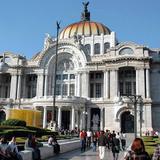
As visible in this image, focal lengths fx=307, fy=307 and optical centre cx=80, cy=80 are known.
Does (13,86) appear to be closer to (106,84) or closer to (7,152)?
(106,84)

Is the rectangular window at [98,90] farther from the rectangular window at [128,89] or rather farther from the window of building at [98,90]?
the rectangular window at [128,89]

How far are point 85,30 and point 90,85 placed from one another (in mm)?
20200

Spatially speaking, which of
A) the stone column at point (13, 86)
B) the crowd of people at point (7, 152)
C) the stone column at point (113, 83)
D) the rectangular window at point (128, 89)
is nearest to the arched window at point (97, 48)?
the stone column at point (113, 83)

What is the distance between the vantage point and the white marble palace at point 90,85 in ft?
208

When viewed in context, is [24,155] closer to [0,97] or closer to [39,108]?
[39,108]

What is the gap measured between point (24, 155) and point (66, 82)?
186 ft

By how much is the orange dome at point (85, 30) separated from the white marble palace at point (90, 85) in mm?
4352

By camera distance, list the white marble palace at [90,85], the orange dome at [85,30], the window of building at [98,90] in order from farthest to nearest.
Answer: the orange dome at [85,30], the window of building at [98,90], the white marble palace at [90,85]

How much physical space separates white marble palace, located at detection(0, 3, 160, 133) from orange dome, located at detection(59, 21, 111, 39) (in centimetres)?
435

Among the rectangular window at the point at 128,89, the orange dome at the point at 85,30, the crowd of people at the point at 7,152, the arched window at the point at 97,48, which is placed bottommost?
the crowd of people at the point at 7,152

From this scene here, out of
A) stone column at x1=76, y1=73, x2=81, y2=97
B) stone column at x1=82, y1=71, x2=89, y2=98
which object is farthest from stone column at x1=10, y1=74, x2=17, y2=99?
stone column at x1=82, y1=71, x2=89, y2=98

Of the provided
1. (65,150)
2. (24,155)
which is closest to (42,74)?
(65,150)

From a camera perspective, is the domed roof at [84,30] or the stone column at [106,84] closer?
the stone column at [106,84]

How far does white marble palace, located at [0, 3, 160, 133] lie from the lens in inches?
2491
